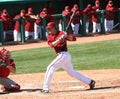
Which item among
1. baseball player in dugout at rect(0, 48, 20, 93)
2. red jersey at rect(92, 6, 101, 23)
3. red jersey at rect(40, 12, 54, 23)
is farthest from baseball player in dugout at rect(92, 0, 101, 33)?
baseball player in dugout at rect(0, 48, 20, 93)

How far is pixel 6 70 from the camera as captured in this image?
413 inches

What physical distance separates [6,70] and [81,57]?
617cm

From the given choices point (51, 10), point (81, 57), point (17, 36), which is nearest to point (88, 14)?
point (51, 10)

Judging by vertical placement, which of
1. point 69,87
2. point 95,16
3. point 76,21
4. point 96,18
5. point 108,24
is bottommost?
point 69,87

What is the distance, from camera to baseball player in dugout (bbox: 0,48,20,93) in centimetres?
1020

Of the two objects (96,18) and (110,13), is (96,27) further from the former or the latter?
(110,13)

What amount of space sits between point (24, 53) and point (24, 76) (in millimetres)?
5457

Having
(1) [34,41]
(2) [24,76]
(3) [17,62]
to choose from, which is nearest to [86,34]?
(1) [34,41]

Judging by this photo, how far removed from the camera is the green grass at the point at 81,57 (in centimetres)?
1424

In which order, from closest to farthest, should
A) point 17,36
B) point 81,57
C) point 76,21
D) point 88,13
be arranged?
point 81,57, point 17,36, point 76,21, point 88,13

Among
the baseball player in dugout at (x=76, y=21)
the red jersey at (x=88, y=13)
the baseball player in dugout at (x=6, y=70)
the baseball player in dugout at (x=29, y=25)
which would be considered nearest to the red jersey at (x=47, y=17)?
the baseball player in dugout at (x=29, y=25)

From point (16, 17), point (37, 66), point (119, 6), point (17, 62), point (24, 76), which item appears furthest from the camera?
point (119, 6)

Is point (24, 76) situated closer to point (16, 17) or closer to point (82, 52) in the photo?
point (82, 52)

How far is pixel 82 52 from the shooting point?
1759cm
